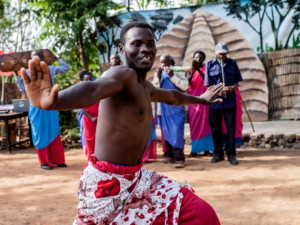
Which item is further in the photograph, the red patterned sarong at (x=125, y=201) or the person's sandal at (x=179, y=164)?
the person's sandal at (x=179, y=164)

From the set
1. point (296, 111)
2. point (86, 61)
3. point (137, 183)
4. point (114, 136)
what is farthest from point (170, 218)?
point (86, 61)

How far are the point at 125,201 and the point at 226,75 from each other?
4.11 metres

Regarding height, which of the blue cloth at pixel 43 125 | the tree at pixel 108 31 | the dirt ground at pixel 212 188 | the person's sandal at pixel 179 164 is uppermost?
the tree at pixel 108 31

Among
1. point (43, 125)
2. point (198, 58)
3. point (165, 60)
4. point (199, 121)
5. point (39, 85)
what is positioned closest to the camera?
point (39, 85)

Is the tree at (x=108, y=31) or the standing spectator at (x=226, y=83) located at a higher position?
the tree at (x=108, y=31)

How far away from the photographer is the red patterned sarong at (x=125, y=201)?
6.58ft

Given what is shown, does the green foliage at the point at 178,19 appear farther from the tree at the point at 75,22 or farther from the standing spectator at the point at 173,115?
the standing spectator at the point at 173,115

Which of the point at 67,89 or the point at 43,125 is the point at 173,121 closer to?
the point at 43,125

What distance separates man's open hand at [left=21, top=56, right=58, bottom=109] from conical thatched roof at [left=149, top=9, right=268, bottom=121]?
24.5 feet

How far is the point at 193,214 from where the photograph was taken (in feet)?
6.64

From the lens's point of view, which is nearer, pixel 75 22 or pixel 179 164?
pixel 179 164

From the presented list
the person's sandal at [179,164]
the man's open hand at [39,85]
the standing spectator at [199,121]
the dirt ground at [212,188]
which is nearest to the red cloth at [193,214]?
the man's open hand at [39,85]

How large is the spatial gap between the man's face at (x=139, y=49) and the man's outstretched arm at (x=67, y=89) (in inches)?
5.8

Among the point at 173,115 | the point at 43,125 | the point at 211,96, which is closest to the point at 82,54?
the point at 43,125
